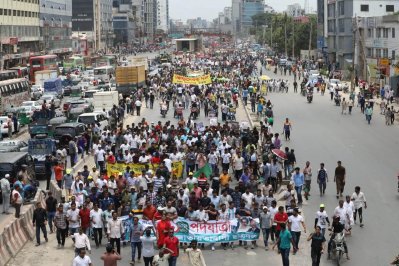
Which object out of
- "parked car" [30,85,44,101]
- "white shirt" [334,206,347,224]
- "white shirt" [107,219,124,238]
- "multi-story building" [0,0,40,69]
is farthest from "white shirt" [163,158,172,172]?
"multi-story building" [0,0,40,69]

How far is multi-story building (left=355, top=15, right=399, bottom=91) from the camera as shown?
63.2 meters

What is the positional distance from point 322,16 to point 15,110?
2715 inches

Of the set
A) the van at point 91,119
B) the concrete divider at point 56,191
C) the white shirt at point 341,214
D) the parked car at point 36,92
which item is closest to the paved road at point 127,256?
the white shirt at point 341,214

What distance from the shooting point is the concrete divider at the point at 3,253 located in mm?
16502

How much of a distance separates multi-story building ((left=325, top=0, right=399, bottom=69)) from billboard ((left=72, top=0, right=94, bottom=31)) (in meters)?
89.1

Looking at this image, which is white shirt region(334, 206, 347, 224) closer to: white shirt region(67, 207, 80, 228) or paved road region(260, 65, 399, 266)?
paved road region(260, 65, 399, 266)

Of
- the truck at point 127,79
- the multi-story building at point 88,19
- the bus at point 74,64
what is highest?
the multi-story building at point 88,19

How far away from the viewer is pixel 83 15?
174 m

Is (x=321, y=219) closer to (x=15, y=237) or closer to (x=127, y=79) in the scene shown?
(x=15, y=237)

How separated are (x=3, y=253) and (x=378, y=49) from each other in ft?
195

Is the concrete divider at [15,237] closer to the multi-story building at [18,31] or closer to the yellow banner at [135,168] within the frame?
the yellow banner at [135,168]

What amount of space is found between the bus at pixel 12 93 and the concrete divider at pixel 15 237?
29.4 meters

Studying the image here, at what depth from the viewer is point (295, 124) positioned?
4162cm

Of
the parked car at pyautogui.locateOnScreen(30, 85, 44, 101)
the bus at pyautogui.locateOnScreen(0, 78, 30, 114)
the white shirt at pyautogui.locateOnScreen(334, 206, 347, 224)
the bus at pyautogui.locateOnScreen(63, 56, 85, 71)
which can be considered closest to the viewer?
the white shirt at pyautogui.locateOnScreen(334, 206, 347, 224)
